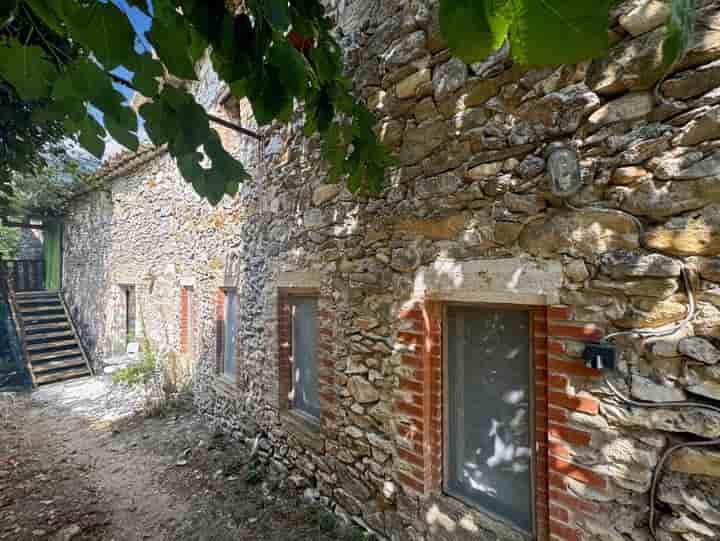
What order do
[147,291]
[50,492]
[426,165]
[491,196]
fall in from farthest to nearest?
[147,291], [50,492], [426,165], [491,196]

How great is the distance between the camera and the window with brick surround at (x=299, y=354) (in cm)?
363

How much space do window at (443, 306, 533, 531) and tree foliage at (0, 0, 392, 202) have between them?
4.83 feet

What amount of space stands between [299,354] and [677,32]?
3.65m

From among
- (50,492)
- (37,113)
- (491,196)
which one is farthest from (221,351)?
(491,196)

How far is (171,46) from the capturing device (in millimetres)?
1248

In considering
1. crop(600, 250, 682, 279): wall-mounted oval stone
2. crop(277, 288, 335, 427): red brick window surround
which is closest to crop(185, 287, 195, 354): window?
crop(277, 288, 335, 427): red brick window surround

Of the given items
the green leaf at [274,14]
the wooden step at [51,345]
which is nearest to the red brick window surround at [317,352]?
the green leaf at [274,14]

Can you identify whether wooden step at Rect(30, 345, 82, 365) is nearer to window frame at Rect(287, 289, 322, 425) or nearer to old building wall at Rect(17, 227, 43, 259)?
old building wall at Rect(17, 227, 43, 259)

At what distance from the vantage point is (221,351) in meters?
5.44

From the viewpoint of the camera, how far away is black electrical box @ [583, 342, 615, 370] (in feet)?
5.01

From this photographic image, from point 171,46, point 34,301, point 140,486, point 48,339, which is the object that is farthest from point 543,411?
point 34,301

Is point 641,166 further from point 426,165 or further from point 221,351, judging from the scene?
point 221,351

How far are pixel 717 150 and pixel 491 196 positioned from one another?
2.89 feet

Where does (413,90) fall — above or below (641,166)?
above
